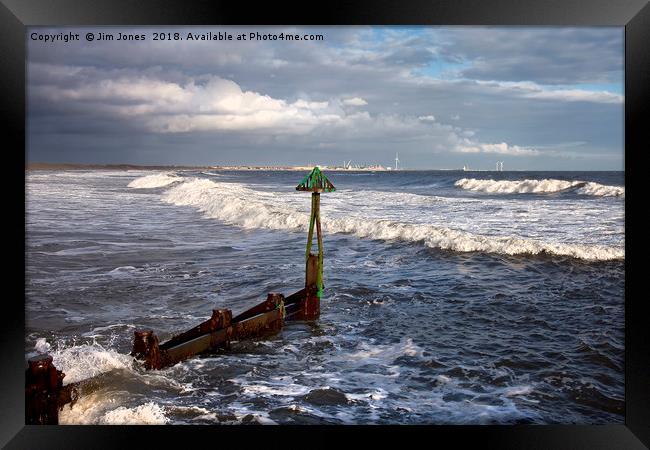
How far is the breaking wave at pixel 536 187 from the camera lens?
24.2 metres

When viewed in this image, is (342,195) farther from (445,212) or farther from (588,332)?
(588,332)

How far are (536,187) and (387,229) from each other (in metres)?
15.0

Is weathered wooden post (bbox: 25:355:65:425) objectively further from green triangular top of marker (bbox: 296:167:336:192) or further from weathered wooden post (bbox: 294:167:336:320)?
green triangular top of marker (bbox: 296:167:336:192)

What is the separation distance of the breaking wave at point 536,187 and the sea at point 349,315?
722 cm

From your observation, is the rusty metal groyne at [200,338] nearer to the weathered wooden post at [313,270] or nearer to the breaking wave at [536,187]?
the weathered wooden post at [313,270]

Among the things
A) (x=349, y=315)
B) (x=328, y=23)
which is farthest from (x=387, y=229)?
(x=328, y=23)

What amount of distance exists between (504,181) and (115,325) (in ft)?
87.0

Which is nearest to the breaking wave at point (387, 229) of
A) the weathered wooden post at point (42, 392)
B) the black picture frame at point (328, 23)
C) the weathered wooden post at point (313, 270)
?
the weathered wooden post at point (313, 270)

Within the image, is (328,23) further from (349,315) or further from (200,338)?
(349,315)

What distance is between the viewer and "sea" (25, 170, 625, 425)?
17.9 ft

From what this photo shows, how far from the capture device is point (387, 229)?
15.4 meters

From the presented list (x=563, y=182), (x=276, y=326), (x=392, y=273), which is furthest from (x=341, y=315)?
(x=563, y=182)

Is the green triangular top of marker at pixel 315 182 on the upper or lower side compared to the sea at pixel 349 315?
upper

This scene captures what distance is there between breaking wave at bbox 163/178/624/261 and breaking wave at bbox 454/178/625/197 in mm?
10464
